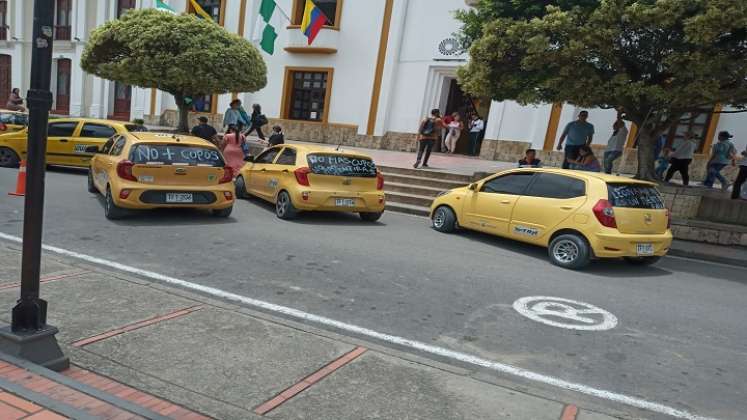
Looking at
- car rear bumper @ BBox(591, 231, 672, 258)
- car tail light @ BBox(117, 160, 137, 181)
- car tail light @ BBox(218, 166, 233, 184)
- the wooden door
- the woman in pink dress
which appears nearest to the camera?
car rear bumper @ BBox(591, 231, 672, 258)

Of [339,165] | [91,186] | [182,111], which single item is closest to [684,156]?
[339,165]

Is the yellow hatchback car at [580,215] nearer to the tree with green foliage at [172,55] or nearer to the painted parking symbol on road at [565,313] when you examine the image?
the painted parking symbol on road at [565,313]

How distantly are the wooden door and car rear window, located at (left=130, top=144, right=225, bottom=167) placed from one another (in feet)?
90.4

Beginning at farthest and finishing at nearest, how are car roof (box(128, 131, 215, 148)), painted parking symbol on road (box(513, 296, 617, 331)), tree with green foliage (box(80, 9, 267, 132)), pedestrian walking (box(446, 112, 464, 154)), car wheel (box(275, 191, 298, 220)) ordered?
pedestrian walking (box(446, 112, 464, 154))
tree with green foliage (box(80, 9, 267, 132))
car wheel (box(275, 191, 298, 220))
car roof (box(128, 131, 215, 148))
painted parking symbol on road (box(513, 296, 617, 331))

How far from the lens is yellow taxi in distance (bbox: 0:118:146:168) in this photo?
12281 millimetres

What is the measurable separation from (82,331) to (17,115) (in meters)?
13.5

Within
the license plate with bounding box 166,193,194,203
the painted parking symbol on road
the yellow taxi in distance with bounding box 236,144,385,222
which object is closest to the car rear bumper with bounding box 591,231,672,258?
the painted parking symbol on road

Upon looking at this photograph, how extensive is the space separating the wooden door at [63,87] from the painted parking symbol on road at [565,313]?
108 feet

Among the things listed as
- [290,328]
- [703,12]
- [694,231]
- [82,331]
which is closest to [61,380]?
[82,331]

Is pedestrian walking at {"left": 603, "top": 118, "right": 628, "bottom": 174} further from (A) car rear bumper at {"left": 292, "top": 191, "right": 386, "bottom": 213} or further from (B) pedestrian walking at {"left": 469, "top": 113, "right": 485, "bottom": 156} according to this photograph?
(B) pedestrian walking at {"left": 469, "top": 113, "right": 485, "bottom": 156}

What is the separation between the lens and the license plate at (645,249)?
720cm

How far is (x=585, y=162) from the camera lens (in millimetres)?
11852

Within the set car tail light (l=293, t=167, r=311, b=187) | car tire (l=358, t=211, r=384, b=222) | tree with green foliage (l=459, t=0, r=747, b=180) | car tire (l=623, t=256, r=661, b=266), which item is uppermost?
tree with green foliage (l=459, t=0, r=747, b=180)

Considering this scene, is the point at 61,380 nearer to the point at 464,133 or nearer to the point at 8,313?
the point at 8,313
